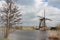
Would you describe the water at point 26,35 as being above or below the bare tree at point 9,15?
below

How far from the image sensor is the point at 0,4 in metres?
2.95

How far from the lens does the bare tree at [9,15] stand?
2922 mm

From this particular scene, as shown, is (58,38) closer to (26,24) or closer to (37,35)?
(37,35)

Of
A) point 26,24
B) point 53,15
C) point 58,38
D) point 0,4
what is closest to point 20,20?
point 26,24

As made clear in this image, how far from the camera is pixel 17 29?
2928 mm

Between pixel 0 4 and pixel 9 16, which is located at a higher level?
pixel 0 4

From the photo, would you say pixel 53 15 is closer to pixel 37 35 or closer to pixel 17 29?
pixel 37 35

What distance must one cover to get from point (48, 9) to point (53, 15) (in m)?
0.18

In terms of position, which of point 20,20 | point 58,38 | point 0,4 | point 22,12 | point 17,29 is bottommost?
point 58,38

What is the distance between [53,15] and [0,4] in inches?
50.1

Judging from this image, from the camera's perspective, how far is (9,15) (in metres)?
2.94

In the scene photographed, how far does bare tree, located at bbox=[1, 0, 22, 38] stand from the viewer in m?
2.92

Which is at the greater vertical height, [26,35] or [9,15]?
[9,15]

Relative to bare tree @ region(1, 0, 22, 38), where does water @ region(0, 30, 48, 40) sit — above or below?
below
